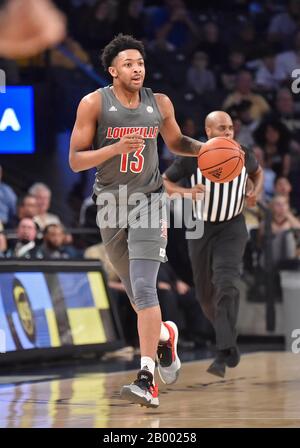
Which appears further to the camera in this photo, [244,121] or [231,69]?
[231,69]

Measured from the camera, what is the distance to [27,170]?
1528 centimetres

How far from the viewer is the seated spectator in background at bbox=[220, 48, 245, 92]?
53.4 ft

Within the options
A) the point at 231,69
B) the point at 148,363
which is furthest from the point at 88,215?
the point at 148,363

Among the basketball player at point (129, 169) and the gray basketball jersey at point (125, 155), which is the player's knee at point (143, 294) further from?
the gray basketball jersey at point (125, 155)

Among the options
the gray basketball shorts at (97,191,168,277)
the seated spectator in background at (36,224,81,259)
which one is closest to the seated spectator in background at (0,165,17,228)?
the seated spectator in background at (36,224,81,259)

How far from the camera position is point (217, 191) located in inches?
335

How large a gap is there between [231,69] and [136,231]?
1033cm

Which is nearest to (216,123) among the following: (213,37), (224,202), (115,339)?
(224,202)

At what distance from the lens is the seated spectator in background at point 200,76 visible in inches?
640

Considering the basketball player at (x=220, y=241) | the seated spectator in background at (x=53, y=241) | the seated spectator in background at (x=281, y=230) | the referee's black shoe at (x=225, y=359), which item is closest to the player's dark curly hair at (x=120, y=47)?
the basketball player at (x=220, y=241)

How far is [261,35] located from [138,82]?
35.8 ft

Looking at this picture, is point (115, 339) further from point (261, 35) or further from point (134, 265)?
point (261, 35)

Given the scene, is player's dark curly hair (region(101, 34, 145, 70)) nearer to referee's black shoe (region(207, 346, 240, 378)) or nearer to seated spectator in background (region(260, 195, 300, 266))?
referee's black shoe (region(207, 346, 240, 378))

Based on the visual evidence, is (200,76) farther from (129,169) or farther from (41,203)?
(129,169)
